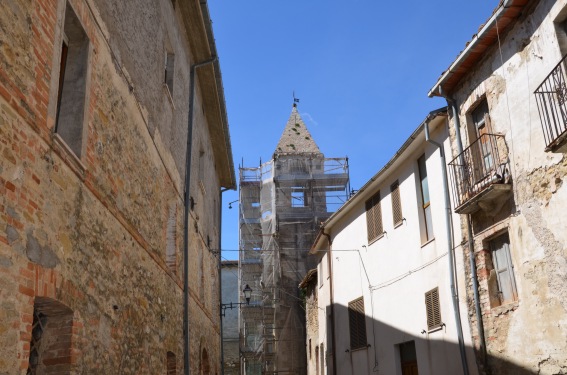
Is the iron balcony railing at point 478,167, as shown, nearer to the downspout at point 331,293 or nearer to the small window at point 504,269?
the small window at point 504,269

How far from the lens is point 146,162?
8844mm

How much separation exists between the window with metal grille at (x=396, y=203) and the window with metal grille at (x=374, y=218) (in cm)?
98

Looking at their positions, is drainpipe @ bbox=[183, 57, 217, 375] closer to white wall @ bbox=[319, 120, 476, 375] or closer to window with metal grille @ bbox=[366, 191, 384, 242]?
white wall @ bbox=[319, 120, 476, 375]

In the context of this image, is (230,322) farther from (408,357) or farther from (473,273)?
(473,273)

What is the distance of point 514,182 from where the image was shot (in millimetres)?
9492

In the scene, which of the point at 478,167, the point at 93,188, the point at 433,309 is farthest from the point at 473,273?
the point at 93,188

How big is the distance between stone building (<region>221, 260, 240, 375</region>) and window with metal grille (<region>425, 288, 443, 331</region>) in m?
26.8

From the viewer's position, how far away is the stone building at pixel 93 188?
453 centimetres

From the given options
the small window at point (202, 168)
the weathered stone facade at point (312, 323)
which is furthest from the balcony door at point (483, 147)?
the weathered stone facade at point (312, 323)

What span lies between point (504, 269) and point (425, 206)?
138 inches

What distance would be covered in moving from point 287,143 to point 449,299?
2151cm

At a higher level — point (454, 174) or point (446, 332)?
point (454, 174)

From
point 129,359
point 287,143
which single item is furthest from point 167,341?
point 287,143

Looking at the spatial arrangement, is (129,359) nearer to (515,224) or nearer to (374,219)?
(515,224)
